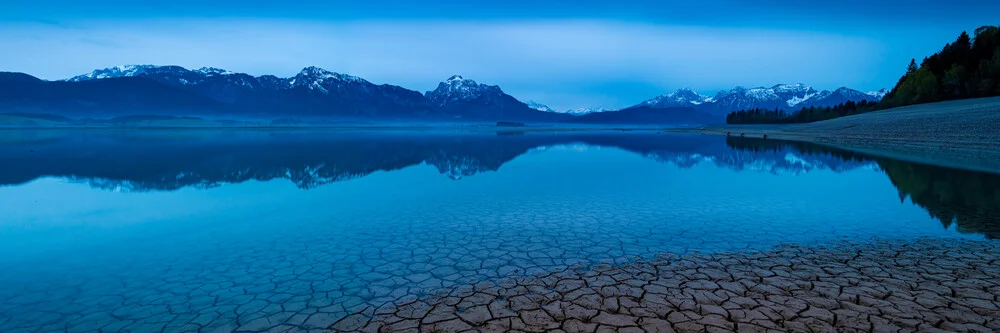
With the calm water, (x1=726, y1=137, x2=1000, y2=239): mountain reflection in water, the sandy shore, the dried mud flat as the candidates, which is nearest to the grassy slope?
the sandy shore

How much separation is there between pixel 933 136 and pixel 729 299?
43957 millimetres

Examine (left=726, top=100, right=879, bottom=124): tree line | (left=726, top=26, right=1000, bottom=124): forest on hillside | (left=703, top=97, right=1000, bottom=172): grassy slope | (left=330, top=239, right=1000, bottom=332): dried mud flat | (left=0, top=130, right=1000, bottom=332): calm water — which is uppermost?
(left=726, top=26, right=1000, bottom=124): forest on hillside

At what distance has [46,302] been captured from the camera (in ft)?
23.9

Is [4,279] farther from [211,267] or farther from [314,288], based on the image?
[314,288]

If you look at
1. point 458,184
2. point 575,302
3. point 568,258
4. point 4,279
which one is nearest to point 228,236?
point 4,279

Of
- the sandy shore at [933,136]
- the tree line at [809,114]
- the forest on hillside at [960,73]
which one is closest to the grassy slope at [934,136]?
the sandy shore at [933,136]

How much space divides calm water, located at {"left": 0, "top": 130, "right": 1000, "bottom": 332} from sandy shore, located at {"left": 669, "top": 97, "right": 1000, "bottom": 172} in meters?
7.43

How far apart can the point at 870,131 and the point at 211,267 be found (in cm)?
5851

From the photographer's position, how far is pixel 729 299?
22.6 ft

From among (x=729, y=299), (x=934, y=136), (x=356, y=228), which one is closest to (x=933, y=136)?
(x=934, y=136)

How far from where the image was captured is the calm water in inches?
293

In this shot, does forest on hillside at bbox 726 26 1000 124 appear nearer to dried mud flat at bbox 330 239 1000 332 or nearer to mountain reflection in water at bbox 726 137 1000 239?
mountain reflection in water at bbox 726 137 1000 239

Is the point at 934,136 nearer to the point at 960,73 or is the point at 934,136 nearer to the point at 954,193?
the point at 954,193

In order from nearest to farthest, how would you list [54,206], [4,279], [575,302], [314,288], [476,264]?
[575,302] < [314,288] < [4,279] < [476,264] < [54,206]
